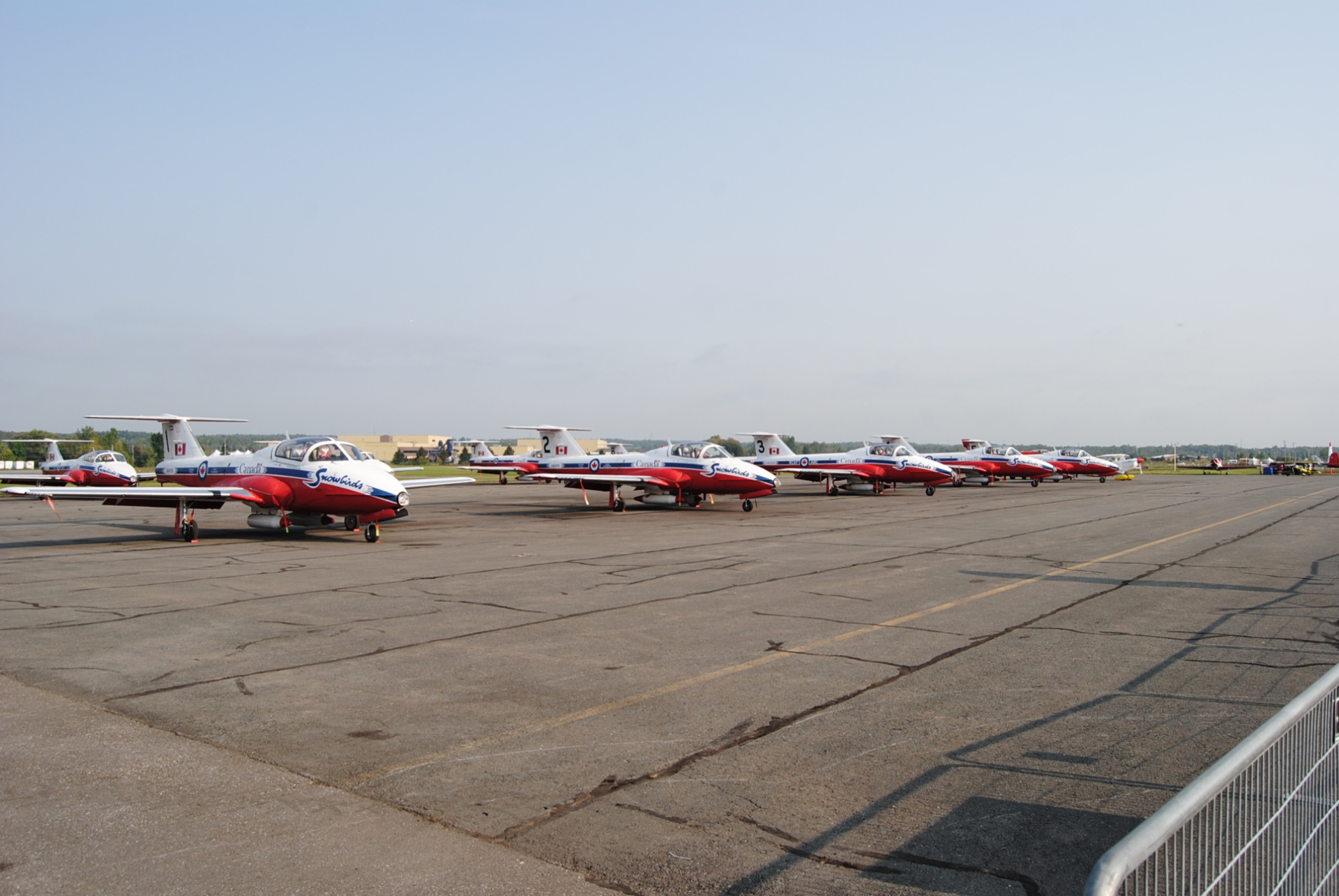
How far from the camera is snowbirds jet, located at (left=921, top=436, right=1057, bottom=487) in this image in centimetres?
4959

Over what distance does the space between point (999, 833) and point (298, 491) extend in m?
19.0

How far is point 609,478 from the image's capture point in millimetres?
29578

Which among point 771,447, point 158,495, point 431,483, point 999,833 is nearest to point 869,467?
point 771,447

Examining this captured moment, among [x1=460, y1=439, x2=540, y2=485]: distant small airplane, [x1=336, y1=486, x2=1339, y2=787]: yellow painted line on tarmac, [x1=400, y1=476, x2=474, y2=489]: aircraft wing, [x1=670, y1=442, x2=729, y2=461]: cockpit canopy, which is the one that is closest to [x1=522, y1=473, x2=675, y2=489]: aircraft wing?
[x1=670, y1=442, x2=729, y2=461]: cockpit canopy

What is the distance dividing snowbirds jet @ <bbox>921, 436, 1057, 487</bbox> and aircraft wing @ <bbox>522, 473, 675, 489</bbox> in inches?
956

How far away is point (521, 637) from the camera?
9.33 metres

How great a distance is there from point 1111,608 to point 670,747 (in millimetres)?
7294

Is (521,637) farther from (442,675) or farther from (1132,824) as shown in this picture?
(1132,824)

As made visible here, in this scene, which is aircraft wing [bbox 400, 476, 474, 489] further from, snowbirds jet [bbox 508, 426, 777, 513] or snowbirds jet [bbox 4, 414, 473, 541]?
snowbirds jet [bbox 508, 426, 777, 513]

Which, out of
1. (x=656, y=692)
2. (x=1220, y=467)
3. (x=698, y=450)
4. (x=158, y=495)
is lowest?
(x=656, y=692)

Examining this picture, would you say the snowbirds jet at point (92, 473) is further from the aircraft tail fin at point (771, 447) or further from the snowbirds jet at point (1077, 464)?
the snowbirds jet at point (1077, 464)

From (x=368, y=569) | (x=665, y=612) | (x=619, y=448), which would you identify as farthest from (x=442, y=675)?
(x=619, y=448)

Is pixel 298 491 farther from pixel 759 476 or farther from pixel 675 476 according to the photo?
pixel 759 476

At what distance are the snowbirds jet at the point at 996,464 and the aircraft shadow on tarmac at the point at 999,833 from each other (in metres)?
45.0
